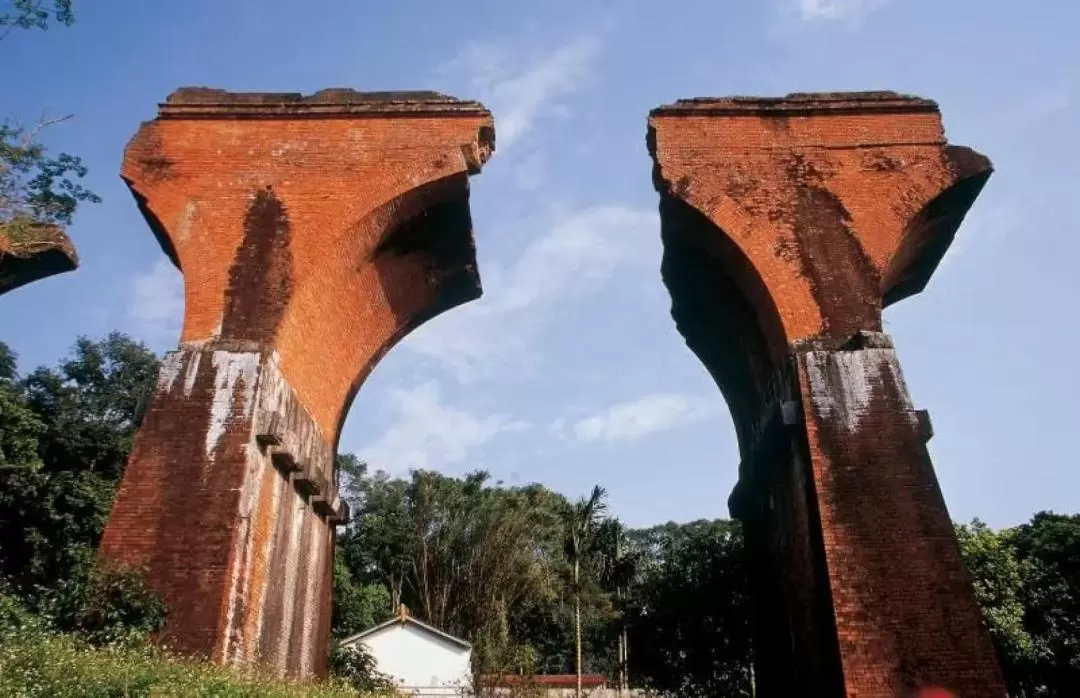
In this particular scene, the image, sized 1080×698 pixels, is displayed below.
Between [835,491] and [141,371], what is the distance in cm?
2119

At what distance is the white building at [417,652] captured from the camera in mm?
23344

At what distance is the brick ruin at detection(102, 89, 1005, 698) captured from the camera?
7254mm

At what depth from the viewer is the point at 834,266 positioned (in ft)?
29.4

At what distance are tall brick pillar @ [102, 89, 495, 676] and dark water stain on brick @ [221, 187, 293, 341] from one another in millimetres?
19

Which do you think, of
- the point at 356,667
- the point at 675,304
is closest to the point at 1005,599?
the point at 675,304

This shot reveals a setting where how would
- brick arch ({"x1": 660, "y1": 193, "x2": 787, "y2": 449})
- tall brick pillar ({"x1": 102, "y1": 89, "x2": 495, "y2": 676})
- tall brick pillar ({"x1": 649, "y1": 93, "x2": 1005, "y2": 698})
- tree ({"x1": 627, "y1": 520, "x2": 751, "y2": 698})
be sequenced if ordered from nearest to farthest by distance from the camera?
tall brick pillar ({"x1": 649, "y1": 93, "x2": 1005, "y2": 698}), tall brick pillar ({"x1": 102, "y1": 89, "x2": 495, "y2": 676}), brick arch ({"x1": 660, "y1": 193, "x2": 787, "y2": 449}), tree ({"x1": 627, "y1": 520, "x2": 751, "y2": 698})

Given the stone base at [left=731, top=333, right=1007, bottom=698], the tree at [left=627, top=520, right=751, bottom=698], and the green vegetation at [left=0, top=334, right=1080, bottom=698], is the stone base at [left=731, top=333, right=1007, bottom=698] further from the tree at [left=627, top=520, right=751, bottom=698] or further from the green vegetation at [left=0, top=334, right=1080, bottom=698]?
the tree at [left=627, top=520, right=751, bottom=698]

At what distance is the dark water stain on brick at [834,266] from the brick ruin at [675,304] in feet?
0.08

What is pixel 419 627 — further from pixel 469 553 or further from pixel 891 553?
pixel 891 553

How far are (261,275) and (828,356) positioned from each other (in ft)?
19.7

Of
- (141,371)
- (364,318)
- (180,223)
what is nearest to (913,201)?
(364,318)

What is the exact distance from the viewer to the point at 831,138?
391 inches

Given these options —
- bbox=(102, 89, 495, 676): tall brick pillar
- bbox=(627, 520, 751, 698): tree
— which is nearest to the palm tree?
bbox=(627, 520, 751, 698): tree

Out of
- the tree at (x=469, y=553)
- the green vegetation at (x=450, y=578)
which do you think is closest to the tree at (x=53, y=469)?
the green vegetation at (x=450, y=578)
